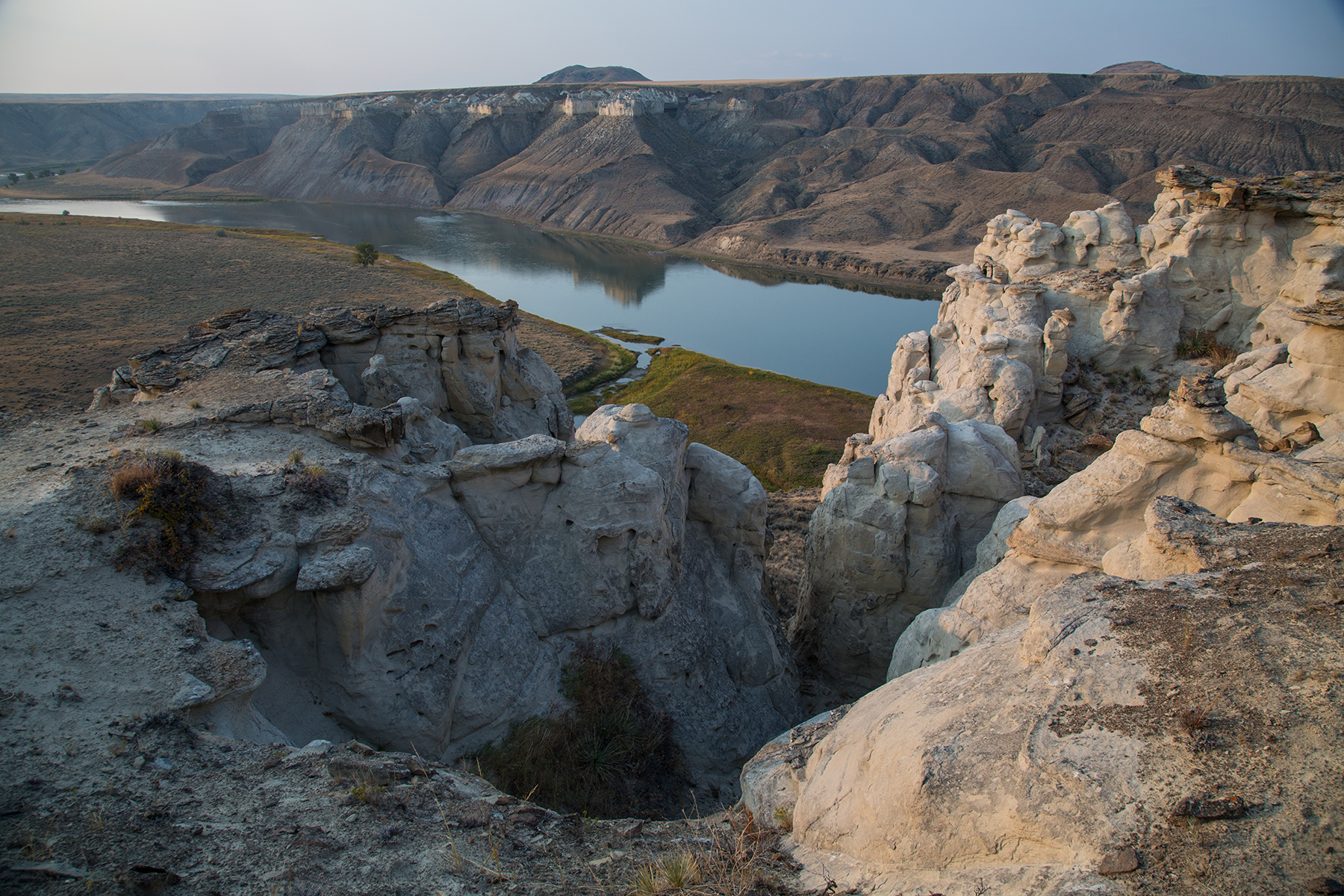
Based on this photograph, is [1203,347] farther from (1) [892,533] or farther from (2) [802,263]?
(2) [802,263]

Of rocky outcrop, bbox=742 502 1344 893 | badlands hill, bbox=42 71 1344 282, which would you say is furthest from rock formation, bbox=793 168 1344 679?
badlands hill, bbox=42 71 1344 282

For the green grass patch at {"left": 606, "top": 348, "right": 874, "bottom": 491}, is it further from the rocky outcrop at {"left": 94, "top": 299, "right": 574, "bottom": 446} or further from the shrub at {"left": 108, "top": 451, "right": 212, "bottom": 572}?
the shrub at {"left": 108, "top": 451, "right": 212, "bottom": 572}

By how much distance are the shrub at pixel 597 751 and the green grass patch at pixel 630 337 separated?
44.8 metres

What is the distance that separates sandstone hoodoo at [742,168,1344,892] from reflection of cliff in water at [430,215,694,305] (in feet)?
166

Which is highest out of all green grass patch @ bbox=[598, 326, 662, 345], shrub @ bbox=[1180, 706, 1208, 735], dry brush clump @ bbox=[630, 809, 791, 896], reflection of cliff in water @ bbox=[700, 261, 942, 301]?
reflection of cliff in water @ bbox=[700, 261, 942, 301]

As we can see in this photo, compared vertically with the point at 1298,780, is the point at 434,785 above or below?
below

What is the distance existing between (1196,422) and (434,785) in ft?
33.9

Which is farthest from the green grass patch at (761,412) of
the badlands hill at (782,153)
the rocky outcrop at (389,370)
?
the badlands hill at (782,153)

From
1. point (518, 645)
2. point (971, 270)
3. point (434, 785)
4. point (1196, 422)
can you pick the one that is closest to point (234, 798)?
point (434, 785)

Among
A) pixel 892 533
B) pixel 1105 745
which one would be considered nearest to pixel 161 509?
pixel 1105 745

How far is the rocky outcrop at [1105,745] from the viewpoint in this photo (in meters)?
4.35

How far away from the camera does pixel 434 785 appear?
20.4 ft

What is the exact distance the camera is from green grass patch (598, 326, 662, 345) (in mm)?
54594

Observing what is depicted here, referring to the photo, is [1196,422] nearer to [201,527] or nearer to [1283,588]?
[1283,588]
